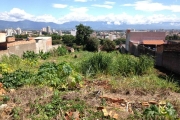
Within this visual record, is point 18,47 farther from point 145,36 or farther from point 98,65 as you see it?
point 145,36

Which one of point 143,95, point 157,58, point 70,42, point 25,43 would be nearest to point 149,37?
point 157,58

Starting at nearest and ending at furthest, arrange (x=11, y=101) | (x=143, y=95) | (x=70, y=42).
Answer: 1. (x=11, y=101)
2. (x=143, y=95)
3. (x=70, y=42)

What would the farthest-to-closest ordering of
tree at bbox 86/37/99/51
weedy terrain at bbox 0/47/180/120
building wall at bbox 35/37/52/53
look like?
tree at bbox 86/37/99/51, building wall at bbox 35/37/52/53, weedy terrain at bbox 0/47/180/120

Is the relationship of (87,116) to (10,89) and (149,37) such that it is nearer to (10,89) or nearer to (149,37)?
(10,89)

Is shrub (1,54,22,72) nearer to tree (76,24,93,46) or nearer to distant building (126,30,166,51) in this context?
distant building (126,30,166,51)

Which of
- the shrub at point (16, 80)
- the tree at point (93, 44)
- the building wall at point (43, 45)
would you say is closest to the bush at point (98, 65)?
the shrub at point (16, 80)

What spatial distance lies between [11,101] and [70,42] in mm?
49563

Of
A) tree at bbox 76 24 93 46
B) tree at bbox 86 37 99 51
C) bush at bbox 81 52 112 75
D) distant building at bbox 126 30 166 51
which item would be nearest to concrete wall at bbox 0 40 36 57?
bush at bbox 81 52 112 75

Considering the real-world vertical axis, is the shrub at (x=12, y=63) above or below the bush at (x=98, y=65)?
below

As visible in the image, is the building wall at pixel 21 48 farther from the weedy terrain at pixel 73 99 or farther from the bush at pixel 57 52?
the weedy terrain at pixel 73 99

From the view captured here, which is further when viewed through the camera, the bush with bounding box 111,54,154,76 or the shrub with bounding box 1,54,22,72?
the shrub with bounding box 1,54,22,72

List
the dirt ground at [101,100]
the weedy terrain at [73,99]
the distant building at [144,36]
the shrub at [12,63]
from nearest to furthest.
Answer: the weedy terrain at [73,99] → the dirt ground at [101,100] → the shrub at [12,63] → the distant building at [144,36]

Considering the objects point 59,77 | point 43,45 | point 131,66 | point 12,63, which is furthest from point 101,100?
point 43,45

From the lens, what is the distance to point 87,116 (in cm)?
360
